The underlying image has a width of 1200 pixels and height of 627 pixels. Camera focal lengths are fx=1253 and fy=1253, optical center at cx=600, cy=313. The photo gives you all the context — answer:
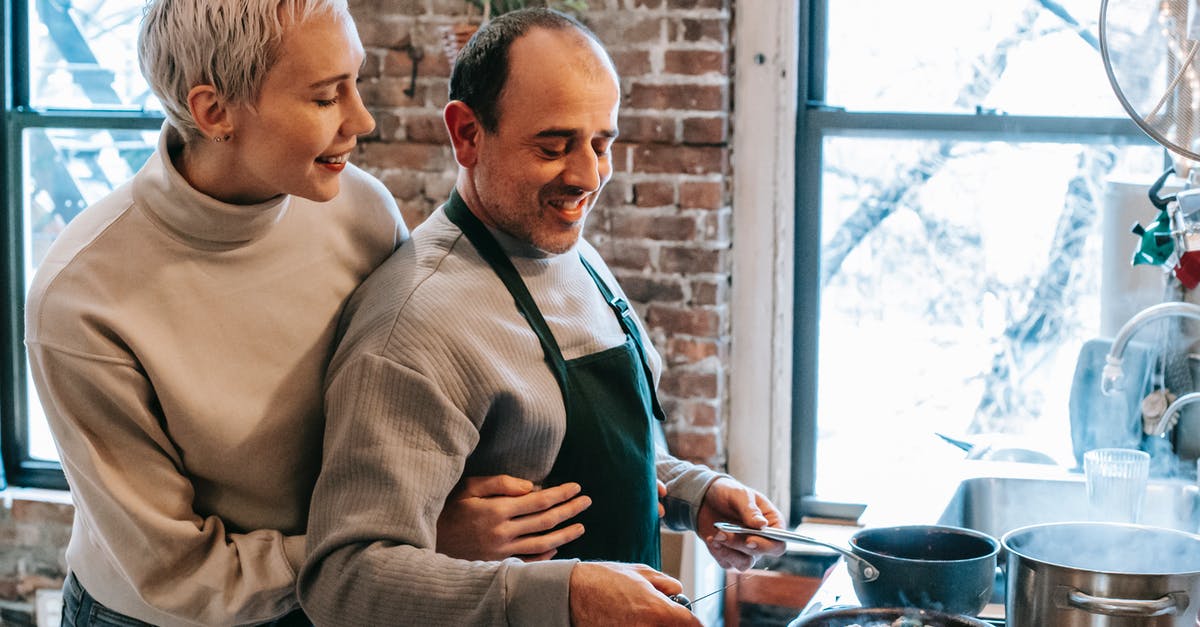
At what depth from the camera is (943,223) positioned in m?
2.77

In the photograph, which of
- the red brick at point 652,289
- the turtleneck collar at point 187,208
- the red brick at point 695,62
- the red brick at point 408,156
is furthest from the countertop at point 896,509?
the red brick at point 408,156

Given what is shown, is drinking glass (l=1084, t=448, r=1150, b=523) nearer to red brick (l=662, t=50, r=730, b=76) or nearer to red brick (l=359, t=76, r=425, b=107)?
red brick (l=662, t=50, r=730, b=76)

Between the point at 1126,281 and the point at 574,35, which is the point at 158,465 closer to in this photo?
the point at 574,35

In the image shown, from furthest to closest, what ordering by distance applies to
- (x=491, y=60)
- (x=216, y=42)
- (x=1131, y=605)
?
(x=491, y=60) < (x=216, y=42) < (x=1131, y=605)

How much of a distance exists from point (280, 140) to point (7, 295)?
222cm

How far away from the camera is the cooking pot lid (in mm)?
1462

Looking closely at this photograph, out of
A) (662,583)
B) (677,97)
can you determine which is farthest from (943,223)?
(662,583)

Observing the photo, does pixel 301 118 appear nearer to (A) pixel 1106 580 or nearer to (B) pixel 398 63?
(A) pixel 1106 580

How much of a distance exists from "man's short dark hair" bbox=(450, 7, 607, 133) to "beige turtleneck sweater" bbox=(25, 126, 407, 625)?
26 cm

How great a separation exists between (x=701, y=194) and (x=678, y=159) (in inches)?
3.6

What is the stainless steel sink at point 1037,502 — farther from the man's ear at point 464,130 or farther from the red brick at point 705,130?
the man's ear at point 464,130

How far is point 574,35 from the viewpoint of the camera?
1.58 metres

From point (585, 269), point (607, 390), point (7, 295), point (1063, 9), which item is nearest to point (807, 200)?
point (1063, 9)

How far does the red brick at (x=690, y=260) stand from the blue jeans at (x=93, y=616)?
140cm
